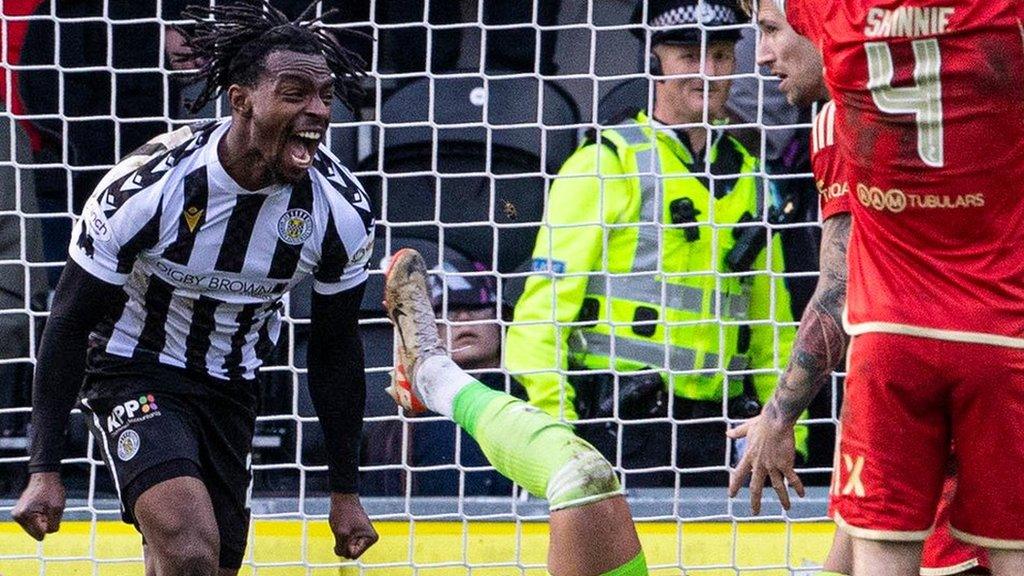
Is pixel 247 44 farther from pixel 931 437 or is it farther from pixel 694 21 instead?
pixel 931 437

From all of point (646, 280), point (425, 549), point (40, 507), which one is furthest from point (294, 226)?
point (646, 280)

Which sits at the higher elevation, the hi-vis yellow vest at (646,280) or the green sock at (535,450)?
the hi-vis yellow vest at (646,280)

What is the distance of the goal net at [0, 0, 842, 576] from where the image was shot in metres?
4.84

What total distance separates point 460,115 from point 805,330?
2090 millimetres

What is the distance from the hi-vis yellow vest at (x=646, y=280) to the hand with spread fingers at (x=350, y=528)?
3.38ft

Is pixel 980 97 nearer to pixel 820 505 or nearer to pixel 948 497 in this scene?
pixel 948 497

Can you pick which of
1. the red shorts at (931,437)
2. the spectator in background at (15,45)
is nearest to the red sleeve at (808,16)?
the red shorts at (931,437)

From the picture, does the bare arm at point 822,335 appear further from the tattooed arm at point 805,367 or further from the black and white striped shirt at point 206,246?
the black and white striped shirt at point 206,246

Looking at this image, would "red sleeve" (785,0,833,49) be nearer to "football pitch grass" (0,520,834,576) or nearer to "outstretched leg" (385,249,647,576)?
"outstretched leg" (385,249,647,576)

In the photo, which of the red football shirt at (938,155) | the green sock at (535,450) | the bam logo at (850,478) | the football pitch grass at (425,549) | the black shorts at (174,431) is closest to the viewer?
the red football shirt at (938,155)

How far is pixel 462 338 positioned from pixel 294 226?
54.2 inches

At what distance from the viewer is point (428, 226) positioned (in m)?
5.35

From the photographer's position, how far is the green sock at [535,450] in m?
3.19

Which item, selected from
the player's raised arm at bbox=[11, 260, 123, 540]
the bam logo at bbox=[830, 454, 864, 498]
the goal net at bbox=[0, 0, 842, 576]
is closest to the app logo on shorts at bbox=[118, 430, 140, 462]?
the player's raised arm at bbox=[11, 260, 123, 540]
